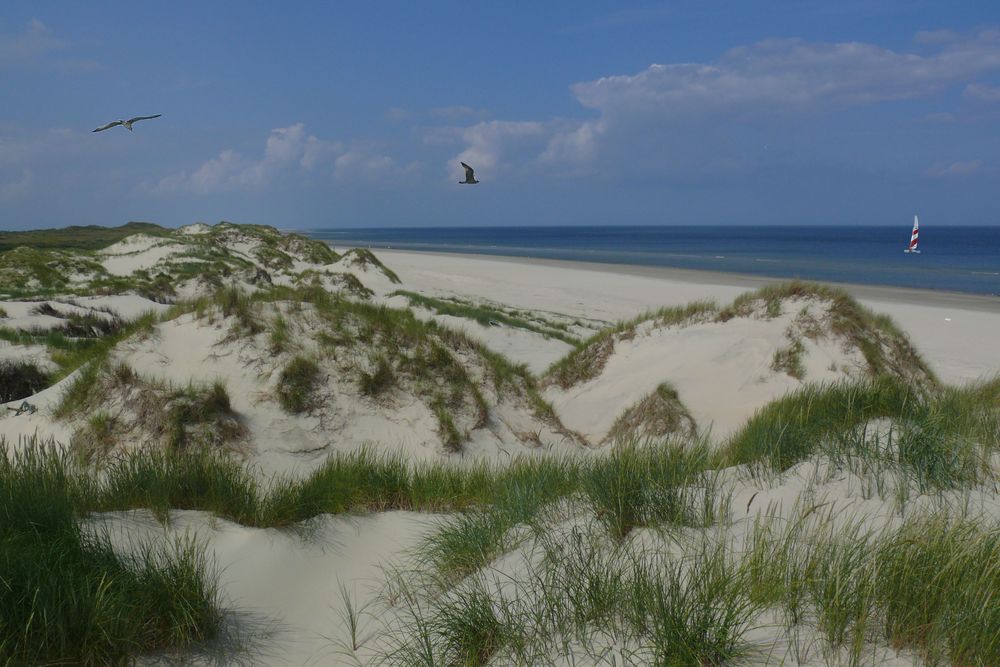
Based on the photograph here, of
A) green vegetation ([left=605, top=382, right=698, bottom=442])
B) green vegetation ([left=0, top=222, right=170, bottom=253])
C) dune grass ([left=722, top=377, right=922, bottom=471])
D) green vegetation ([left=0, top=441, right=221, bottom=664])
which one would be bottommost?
green vegetation ([left=605, top=382, right=698, bottom=442])

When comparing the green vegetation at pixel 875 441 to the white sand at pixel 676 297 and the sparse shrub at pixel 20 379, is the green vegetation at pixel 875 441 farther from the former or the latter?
the sparse shrub at pixel 20 379

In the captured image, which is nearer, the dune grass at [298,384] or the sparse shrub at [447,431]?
the dune grass at [298,384]

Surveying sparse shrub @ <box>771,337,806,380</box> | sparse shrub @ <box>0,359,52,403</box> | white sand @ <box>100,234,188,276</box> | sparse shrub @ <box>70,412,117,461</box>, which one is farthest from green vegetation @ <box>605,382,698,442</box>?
white sand @ <box>100,234,188,276</box>

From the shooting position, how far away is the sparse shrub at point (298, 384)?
6.30m

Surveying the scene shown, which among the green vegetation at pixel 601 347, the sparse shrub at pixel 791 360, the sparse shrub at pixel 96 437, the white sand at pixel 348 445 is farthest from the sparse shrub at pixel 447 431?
the sparse shrub at pixel 791 360

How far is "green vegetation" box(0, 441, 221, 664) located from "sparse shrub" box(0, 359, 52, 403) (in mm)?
5951

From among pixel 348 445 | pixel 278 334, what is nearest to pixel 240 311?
pixel 278 334

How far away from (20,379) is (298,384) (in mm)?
4751

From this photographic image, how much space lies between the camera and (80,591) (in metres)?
2.66

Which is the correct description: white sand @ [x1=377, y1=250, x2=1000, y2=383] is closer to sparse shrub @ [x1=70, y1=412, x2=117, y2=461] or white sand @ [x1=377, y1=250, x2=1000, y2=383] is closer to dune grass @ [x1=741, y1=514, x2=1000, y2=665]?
dune grass @ [x1=741, y1=514, x2=1000, y2=665]

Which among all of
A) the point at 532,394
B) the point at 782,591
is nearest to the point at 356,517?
the point at 782,591

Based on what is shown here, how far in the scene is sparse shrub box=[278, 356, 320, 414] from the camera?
248 inches

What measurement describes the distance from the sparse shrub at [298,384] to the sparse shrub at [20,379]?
4.25 m

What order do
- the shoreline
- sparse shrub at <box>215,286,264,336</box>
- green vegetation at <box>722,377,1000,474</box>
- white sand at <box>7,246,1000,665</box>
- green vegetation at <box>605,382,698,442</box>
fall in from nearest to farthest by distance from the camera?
white sand at <box>7,246,1000,665</box>
green vegetation at <box>722,377,1000,474</box>
sparse shrub at <box>215,286,264,336</box>
green vegetation at <box>605,382,698,442</box>
the shoreline
